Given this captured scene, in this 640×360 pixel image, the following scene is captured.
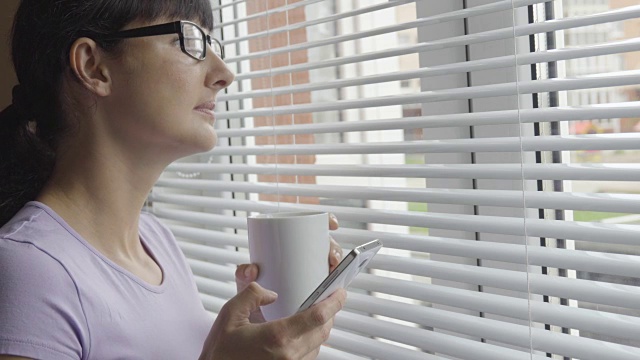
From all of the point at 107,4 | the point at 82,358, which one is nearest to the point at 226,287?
the point at 82,358

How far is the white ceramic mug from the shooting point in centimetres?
94

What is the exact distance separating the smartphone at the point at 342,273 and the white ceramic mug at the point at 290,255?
68 millimetres

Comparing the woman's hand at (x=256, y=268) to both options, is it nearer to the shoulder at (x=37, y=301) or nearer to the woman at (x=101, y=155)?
the woman at (x=101, y=155)

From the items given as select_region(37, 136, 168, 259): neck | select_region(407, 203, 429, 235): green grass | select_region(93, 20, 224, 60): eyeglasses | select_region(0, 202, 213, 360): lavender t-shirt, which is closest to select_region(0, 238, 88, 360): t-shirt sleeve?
select_region(0, 202, 213, 360): lavender t-shirt

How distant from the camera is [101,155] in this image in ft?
3.73

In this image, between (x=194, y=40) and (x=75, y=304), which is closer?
(x=75, y=304)

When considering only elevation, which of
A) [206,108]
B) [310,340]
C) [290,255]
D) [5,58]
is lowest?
[310,340]

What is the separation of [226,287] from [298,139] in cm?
35

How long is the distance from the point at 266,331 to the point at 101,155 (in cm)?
45

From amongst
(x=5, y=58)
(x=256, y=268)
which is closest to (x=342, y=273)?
(x=256, y=268)

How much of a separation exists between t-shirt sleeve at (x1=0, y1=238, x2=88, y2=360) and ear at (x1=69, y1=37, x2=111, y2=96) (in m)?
0.28

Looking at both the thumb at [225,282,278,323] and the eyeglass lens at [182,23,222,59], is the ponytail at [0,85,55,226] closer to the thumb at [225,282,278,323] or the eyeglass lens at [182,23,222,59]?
the eyeglass lens at [182,23,222,59]

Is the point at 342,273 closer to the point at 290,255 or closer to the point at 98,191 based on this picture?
the point at 290,255

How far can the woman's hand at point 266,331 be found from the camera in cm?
87
